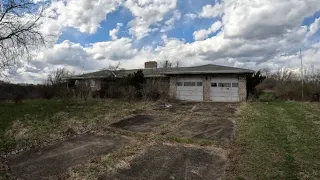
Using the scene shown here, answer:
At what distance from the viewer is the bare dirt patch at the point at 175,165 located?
20.5 feet

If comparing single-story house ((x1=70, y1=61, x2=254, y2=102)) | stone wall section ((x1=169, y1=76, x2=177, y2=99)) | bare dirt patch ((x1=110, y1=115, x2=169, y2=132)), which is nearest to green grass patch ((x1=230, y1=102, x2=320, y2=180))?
bare dirt patch ((x1=110, y1=115, x2=169, y2=132))

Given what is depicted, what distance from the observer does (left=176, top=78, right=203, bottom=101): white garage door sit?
23906 mm

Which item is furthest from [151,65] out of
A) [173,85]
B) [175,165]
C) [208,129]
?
[175,165]

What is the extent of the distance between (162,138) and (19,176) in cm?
470

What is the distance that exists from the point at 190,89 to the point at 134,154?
16.7 meters

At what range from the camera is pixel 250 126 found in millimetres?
11680

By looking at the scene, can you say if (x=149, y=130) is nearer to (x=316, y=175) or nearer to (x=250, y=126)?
(x=250, y=126)

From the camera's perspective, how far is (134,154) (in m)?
7.91

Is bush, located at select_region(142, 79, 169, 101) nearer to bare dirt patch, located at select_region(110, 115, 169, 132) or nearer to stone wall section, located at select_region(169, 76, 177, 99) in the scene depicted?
stone wall section, located at select_region(169, 76, 177, 99)

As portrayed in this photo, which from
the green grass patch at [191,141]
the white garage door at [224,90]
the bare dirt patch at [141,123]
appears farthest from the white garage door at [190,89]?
the green grass patch at [191,141]

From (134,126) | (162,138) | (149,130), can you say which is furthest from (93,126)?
(162,138)

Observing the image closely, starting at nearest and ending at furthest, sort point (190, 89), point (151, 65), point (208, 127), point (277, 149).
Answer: point (277, 149), point (208, 127), point (190, 89), point (151, 65)

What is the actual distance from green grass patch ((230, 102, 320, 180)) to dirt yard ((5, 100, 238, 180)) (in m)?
0.49

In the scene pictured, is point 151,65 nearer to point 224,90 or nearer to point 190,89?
point 190,89
